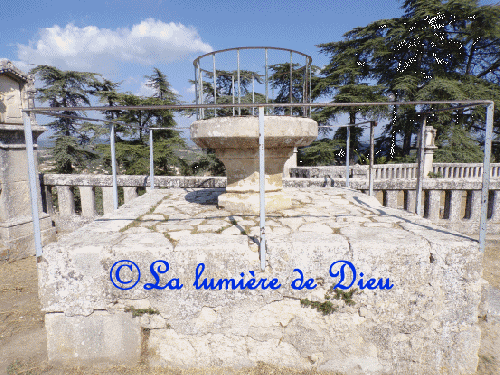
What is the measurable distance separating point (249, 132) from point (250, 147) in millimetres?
313

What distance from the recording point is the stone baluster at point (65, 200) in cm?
567

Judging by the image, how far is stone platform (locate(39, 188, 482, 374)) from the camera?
2.32m

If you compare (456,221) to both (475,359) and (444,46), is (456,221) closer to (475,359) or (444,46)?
(475,359)

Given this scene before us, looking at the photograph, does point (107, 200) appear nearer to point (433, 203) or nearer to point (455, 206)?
point (433, 203)

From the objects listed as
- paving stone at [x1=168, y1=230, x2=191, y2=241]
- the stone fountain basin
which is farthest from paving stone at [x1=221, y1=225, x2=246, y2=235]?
the stone fountain basin

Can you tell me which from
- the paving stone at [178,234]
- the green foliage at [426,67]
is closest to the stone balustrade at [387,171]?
the green foliage at [426,67]

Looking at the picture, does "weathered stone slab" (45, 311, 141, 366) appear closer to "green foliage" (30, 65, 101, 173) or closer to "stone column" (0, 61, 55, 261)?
"stone column" (0, 61, 55, 261)

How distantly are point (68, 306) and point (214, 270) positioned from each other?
1156 mm

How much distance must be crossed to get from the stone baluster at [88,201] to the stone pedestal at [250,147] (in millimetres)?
3173

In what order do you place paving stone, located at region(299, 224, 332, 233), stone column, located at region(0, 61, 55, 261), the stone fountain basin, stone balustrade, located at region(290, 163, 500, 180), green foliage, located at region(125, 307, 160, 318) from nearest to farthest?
green foliage, located at region(125, 307, 160, 318) < paving stone, located at region(299, 224, 332, 233) < the stone fountain basin < stone column, located at region(0, 61, 55, 261) < stone balustrade, located at region(290, 163, 500, 180)

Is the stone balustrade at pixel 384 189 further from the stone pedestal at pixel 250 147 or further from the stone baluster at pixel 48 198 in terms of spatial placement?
the stone pedestal at pixel 250 147

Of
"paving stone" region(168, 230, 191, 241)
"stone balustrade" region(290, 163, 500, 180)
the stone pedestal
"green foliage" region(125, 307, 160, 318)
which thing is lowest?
"green foliage" region(125, 307, 160, 318)

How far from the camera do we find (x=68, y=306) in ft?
7.75

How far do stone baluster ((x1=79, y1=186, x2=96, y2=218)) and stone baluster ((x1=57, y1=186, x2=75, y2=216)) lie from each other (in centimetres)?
32
